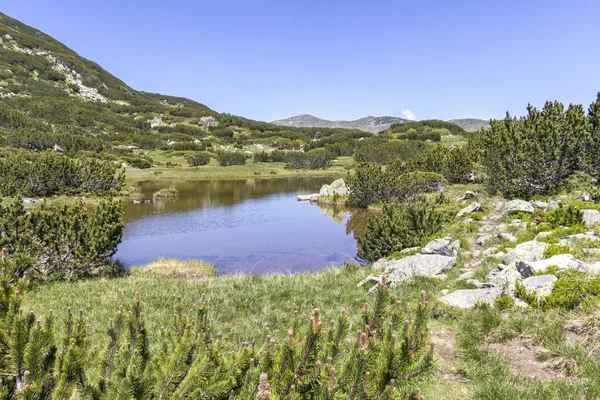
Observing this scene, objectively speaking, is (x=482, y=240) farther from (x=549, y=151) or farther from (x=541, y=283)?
(x=549, y=151)

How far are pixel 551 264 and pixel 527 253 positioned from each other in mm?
1391

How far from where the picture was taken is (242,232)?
24.3m

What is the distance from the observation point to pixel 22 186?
3225 cm

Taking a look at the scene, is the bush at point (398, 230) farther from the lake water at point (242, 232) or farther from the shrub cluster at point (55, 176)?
the shrub cluster at point (55, 176)

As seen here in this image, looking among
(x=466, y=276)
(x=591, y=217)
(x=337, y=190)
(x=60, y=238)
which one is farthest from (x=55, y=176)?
(x=591, y=217)

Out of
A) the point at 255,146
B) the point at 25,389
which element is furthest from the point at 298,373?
Result: the point at 255,146

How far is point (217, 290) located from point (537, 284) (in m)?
7.12

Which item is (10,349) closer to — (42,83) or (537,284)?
(537,284)

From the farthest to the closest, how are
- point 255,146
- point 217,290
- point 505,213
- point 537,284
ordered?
1. point 255,146
2. point 505,213
3. point 217,290
4. point 537,284

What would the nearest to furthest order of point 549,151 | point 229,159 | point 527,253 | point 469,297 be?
1. point 469,297
2. point 527,253
3. point 549,151
4. point 229,159

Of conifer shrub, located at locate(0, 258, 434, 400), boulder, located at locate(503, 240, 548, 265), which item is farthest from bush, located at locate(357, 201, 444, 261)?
conifer shrub, located at locate(0, 258, 434, 400)

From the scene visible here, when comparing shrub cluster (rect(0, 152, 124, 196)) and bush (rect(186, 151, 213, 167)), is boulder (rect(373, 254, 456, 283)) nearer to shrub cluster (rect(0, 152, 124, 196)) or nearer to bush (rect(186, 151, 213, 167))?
shrub cluster (rect(0, 152, 124, 196))

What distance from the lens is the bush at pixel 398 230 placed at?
49.0ft

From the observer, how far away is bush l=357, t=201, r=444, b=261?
49.0 feet
